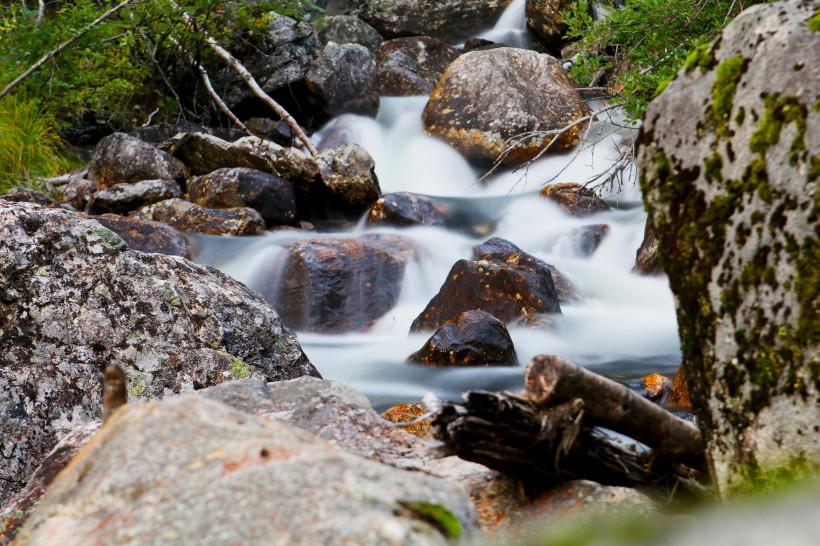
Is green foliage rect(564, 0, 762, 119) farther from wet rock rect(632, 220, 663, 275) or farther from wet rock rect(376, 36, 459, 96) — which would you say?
wet rock rect(376, 36, 459, 96)

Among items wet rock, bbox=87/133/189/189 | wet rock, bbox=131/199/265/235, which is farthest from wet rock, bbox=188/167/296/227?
wet rock, bbox=87/133/189/189

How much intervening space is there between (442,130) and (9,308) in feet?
45.5

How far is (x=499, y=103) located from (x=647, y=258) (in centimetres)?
656

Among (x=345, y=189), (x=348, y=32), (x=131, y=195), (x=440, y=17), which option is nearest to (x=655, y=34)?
(x=345, y=189)

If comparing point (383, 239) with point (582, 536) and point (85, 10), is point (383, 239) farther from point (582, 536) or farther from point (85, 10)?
point (582, 536)

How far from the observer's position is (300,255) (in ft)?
34.4

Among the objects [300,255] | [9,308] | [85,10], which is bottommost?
[300,255]

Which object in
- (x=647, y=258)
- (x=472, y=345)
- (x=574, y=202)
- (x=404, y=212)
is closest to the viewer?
(x=472, y=345)

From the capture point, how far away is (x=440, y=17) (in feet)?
77.5

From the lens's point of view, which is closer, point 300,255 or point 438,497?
point 438,497

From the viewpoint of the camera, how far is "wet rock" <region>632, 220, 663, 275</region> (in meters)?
10.9

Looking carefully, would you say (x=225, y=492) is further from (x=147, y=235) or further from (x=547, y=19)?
(x=547, y=19)

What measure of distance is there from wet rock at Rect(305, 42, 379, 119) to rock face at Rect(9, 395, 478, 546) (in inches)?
654

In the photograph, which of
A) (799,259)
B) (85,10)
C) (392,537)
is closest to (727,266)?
(799,259)
